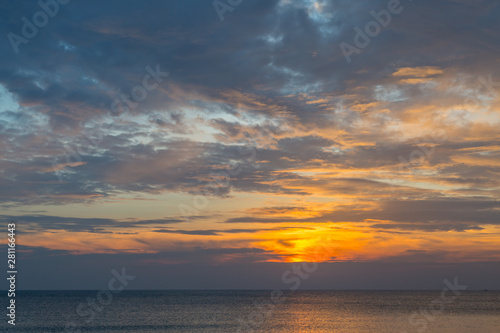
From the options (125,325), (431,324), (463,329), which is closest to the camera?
(463,329)

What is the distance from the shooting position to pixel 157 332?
66.4 metres

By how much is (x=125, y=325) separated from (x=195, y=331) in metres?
14.8

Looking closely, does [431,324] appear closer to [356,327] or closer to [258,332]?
[356,327]

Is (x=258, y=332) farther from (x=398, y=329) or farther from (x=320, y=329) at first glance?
(x=398, y=329)

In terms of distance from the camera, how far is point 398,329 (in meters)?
66.7

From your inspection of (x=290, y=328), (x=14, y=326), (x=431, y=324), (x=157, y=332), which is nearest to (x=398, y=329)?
(x=431, y=324)

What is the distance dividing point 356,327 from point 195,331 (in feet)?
82.4

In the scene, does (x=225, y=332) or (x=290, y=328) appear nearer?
(x=225, y=332)

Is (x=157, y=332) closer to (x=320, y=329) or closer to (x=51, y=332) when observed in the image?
(x=51, y=332)

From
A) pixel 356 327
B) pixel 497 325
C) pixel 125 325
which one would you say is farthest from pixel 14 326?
pixel 497 325

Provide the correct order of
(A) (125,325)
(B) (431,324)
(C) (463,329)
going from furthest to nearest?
(A) (125,325)
(B) (431,324)
(C) (463,329)

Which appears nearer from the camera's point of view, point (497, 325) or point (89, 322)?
point (497, 325)

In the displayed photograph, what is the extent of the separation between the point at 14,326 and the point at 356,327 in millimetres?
54835

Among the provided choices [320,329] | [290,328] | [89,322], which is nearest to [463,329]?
[320,329]
